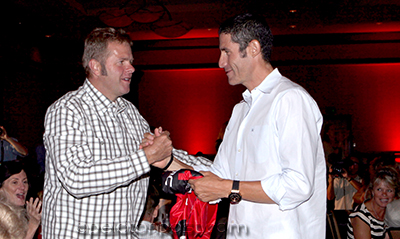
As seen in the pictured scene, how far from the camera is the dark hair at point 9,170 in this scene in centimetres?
354

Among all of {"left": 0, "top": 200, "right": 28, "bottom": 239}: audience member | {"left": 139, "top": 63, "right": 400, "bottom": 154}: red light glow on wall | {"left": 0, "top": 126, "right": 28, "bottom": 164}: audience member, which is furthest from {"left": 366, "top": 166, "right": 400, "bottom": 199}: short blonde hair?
{"left": 139, "top": 63, "right": 400, "bottom": 154}: red light glow on wall

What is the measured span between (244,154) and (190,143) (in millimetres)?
9220

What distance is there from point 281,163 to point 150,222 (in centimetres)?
162

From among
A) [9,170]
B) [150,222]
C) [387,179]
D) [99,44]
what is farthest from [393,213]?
[9,170]

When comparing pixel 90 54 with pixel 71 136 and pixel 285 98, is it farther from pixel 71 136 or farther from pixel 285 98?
pixel 285 98

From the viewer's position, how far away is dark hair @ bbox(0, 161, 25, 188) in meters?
3.54

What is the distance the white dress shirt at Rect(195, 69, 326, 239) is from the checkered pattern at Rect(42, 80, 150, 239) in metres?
0.46

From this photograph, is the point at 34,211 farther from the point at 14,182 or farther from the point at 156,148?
the point at 156,148

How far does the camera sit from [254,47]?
1660 millimetres

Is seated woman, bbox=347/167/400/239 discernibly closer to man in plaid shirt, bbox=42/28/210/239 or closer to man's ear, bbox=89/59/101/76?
man in plaid shirt, bbox=42/28/210/239

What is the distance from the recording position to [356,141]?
33.3ft

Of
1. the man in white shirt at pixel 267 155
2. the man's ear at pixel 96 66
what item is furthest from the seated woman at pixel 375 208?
the man's ear at pixel 96 66

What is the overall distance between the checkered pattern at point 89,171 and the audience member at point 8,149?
12.9 feet

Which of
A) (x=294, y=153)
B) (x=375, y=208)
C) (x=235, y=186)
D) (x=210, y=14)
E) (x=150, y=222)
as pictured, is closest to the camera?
(x=294, y=153)
